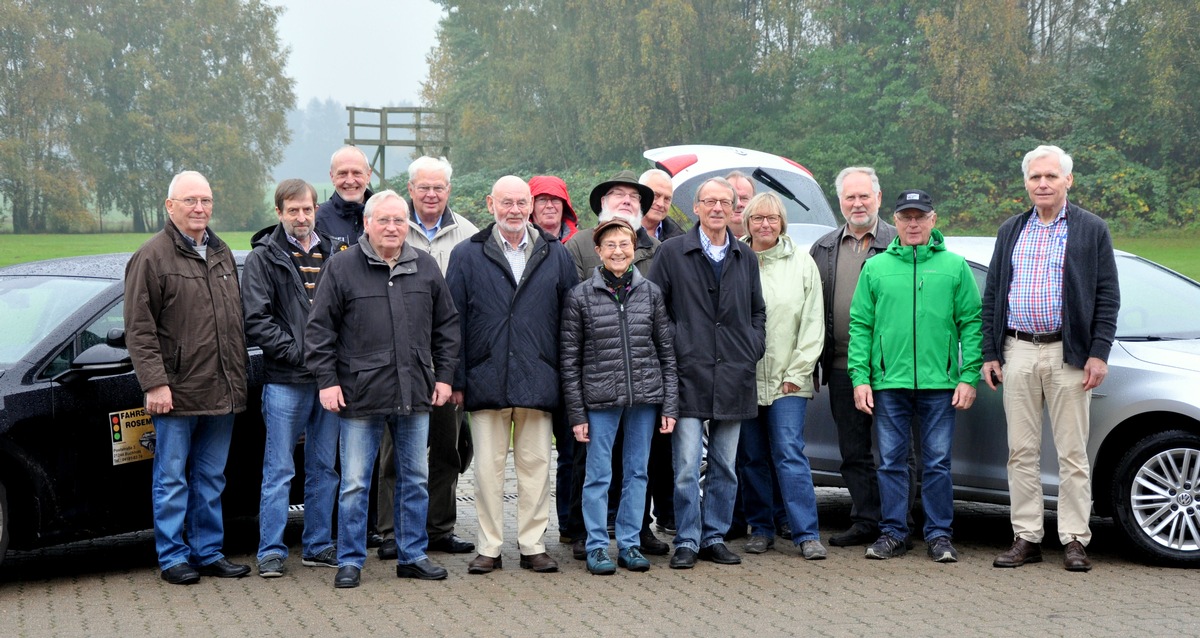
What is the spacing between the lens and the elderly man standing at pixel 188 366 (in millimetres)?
5816

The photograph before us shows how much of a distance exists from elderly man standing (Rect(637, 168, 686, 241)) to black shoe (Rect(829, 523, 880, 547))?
6.32ft

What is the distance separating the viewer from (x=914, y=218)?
6477mm

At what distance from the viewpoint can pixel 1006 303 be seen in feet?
20.9

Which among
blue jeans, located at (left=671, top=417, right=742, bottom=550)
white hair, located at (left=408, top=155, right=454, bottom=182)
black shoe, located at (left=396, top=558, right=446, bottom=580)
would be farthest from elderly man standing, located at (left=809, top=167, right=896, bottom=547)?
black shoe, located at (left=396, top=558, right=446, bottom=580)

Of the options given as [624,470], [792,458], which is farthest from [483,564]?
[792,458]

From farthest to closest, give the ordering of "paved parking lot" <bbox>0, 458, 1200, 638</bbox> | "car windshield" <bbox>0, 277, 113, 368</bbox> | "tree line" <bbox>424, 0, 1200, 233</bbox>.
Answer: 1. "tree line" <bbox>424, 0, 1200, 233</bbox>
2. "car windshield" <bbox>0, 277, 113, 368</bbox>
3. "paved parking lot" <bbox>0, 458, 1200, 638</bbox>

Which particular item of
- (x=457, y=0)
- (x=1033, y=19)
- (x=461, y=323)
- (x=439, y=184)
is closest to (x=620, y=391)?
(x=461, y=323)

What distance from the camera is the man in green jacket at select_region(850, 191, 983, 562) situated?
21.3 ft

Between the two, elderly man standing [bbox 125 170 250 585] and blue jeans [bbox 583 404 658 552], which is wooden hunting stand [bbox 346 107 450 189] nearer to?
elderly man standing [bbox 125 170 250 585]

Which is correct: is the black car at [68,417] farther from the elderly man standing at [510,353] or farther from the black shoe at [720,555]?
the black shoe at [720,555]

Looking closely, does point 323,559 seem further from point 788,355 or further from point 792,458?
point 788,355

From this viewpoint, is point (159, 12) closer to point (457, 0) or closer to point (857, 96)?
point (457, 0)

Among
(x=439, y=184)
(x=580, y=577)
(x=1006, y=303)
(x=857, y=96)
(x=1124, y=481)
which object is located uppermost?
(x=857, y=96)

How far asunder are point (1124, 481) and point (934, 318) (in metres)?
1.21
